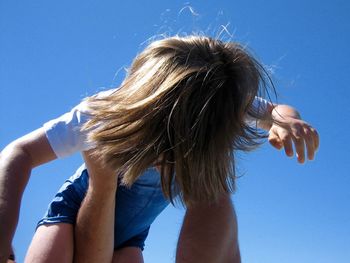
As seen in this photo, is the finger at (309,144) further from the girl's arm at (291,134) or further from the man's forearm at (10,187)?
the man's forearm at (10,187)

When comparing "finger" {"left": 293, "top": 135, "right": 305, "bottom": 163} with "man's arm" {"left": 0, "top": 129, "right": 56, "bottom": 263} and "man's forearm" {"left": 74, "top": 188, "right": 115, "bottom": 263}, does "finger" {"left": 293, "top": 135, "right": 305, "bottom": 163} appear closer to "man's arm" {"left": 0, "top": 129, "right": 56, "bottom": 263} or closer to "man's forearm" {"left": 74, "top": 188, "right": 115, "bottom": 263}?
"man's forearm" {"left": 74, "top": 188, "right": 115, "bottom": 263}

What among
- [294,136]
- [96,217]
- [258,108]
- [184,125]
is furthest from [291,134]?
[96,217]

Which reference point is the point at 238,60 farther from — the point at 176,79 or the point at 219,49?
the point at 176,79

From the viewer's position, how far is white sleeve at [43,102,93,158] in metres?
2.13

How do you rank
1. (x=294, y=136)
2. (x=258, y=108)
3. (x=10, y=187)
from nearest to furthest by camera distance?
(x=10, y=187) < (x=294, y=136) < (x=258, y=108)

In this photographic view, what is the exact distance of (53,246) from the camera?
2240mm

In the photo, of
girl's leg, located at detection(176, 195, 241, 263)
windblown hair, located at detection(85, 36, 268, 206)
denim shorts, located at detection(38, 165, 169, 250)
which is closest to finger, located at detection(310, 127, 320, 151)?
windblown hair, located at detection(85, 36, 268, 206)

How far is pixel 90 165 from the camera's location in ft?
7.19

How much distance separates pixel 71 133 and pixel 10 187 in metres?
0.38

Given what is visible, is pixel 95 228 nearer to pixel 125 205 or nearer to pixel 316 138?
pixel 125 205

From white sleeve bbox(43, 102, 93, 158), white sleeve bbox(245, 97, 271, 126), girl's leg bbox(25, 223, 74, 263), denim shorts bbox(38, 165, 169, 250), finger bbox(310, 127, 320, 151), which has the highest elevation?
white sleeve bbox(245, 97, 271, 126)

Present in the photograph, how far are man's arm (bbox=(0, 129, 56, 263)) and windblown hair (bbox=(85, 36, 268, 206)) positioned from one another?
280 mm

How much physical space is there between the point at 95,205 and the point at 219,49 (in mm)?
832

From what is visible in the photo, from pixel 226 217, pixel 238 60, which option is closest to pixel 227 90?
pixel 238 60
